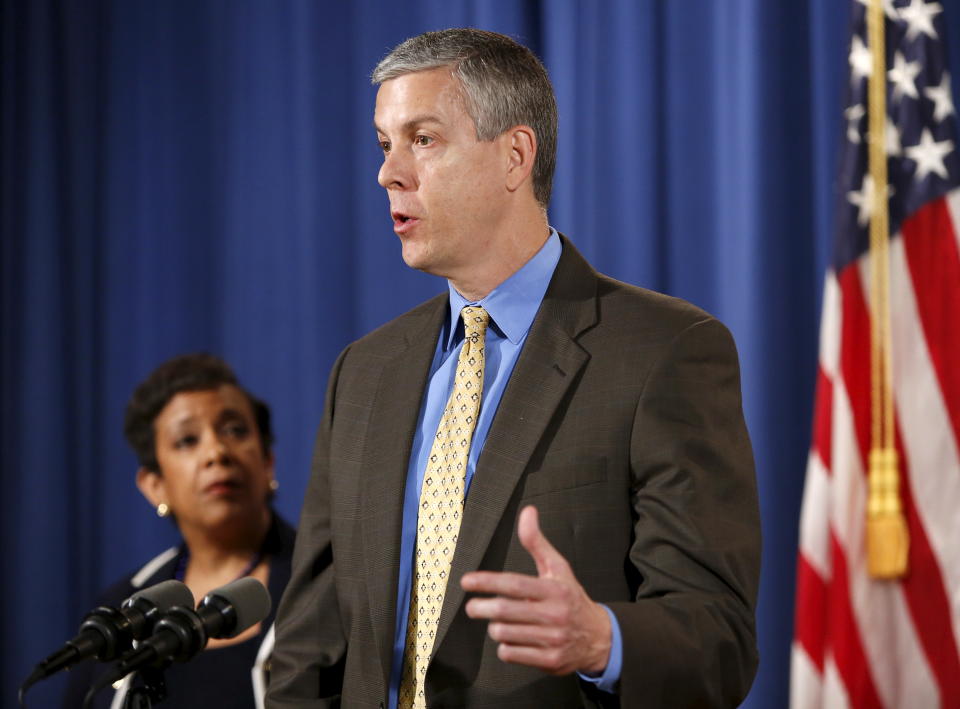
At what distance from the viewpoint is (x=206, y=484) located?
3180 millimetres

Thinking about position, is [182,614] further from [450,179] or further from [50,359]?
[50,359]

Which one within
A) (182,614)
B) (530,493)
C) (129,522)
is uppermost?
(530,493)

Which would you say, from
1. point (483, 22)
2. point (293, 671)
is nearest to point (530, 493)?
point (293, 671)

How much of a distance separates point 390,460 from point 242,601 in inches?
12.6

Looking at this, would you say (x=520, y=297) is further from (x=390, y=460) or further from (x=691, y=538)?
(x=691, y=538)

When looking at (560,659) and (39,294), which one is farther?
(39,294)

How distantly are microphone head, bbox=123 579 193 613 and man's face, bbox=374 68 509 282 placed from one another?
61cm

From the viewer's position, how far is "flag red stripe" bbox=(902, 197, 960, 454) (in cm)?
231

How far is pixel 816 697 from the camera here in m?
2.40

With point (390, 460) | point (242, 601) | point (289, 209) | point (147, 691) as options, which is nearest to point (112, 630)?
point (147, 691)

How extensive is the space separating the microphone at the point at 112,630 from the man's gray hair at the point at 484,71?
848mm

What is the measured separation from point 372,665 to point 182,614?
285 mm

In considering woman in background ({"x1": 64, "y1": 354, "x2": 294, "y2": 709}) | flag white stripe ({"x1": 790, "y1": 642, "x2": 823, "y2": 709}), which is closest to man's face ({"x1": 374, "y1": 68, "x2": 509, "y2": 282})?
flag white stripe ({"x1": 790, "y1": 642, "x2": 823, "y2": 709})

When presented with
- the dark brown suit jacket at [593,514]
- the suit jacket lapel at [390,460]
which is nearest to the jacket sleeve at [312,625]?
the dark brown suit jacket at [593,514]
